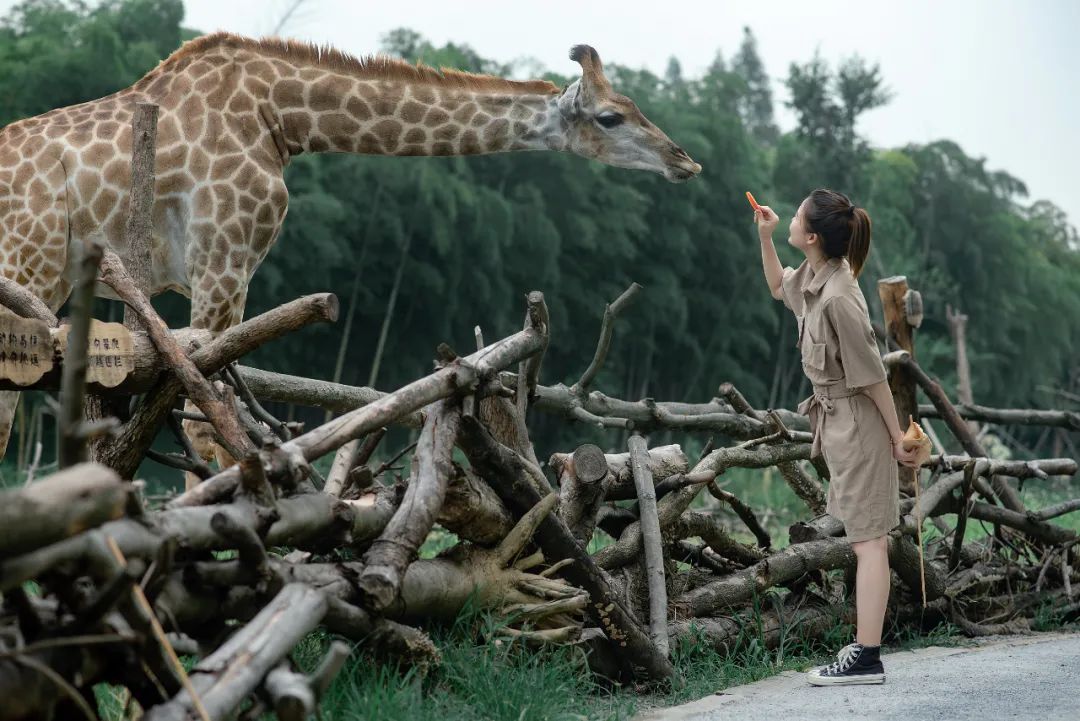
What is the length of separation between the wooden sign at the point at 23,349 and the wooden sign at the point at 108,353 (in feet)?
0.18

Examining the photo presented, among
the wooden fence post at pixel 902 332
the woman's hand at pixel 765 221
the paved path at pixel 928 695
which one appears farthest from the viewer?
the wooden fence post at pixel 902 332

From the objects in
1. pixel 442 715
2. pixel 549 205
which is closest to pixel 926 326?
pixel 549 205

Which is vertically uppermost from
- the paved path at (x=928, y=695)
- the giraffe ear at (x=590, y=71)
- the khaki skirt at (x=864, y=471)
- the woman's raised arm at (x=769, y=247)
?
the giraffe ear at (x=590, y=71)

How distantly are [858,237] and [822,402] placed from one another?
1.89ft

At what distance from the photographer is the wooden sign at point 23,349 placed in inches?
120

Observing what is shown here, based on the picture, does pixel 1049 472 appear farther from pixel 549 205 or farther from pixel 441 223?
pixel 549 205

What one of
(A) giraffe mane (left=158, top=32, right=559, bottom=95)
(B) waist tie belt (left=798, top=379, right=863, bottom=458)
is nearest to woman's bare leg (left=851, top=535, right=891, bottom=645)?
(B) waist tie belt (left=798, top=379, right=863, bottom=458)

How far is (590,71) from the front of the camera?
234 inches

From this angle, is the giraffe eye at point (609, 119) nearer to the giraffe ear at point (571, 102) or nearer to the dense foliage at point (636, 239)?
the giraffe ear at point (571, 102)

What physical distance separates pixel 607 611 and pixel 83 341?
2.29 metres

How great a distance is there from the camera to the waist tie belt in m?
4.09

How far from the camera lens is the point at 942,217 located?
20578 millimetres

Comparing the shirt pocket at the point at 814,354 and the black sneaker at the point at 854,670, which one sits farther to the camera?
the shirt pocket at the point at 814,354

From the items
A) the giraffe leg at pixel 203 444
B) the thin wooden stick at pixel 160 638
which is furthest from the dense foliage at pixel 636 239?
the thin wooden stick at pixel 160 638
